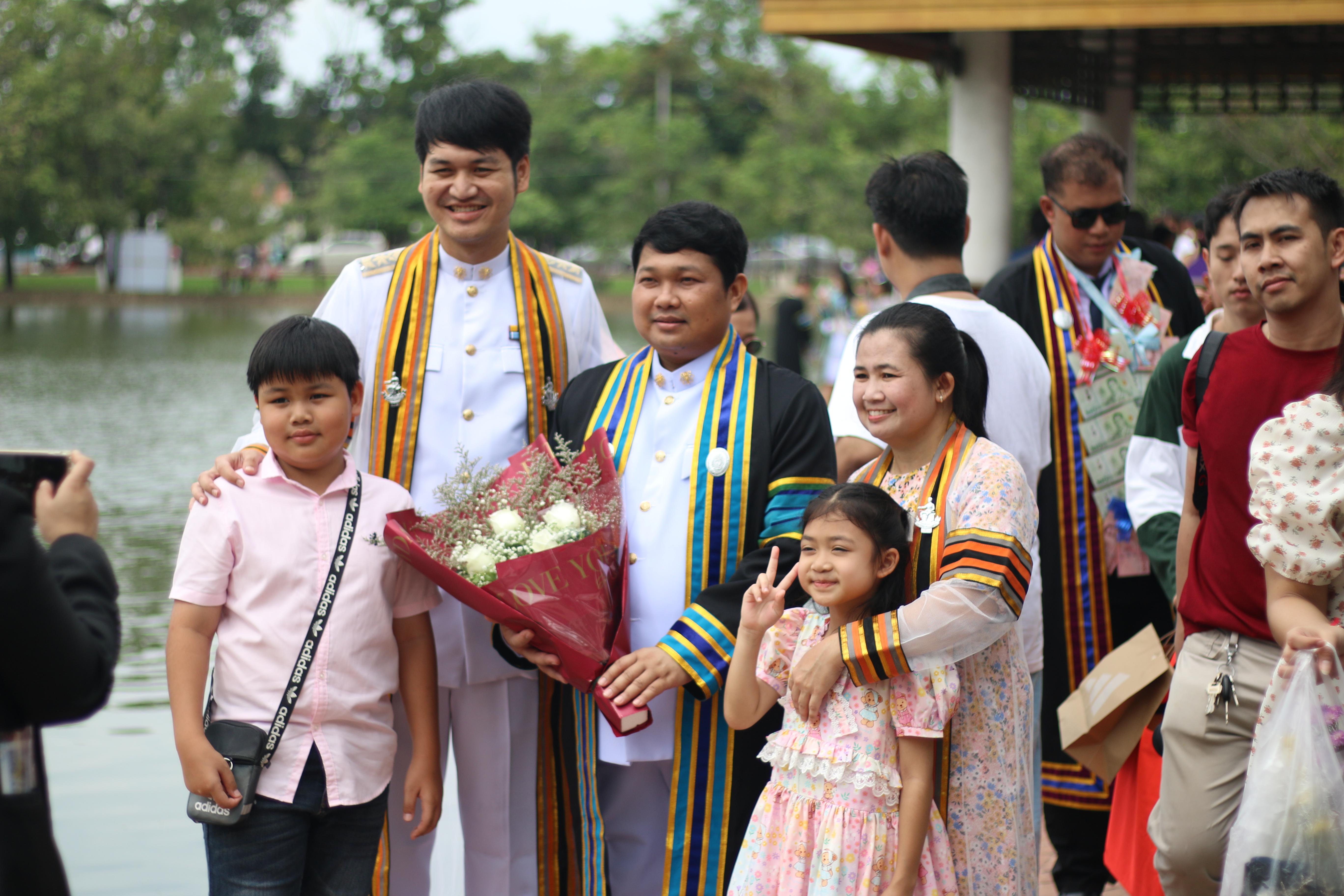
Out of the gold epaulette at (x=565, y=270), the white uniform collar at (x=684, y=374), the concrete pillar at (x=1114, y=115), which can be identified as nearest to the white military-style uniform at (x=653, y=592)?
the white uniform collar at (x=684, y=374)

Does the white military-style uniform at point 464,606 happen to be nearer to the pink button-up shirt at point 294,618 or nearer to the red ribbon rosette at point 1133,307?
the pink button-up shirt at point 294,618

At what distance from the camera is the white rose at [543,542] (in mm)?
2863

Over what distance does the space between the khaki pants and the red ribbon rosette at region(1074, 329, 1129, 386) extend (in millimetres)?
1346

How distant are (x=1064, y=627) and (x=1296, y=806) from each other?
1.79 meters

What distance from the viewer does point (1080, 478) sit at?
13.6ft

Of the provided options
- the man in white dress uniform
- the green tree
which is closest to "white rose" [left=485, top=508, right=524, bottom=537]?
the man in white dress uniform

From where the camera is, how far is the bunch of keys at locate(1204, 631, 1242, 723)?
2.81 m

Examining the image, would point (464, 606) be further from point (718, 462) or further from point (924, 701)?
point (924, 701)

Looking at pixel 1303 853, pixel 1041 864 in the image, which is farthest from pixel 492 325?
pixel 1041 864

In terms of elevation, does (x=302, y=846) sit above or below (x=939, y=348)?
below

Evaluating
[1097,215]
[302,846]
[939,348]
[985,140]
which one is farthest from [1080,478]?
[985,140]

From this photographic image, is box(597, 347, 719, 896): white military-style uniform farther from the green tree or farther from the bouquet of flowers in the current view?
the green tree

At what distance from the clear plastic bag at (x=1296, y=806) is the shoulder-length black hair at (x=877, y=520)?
2.45 feet

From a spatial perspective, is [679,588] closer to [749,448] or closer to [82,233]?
[749,448]
